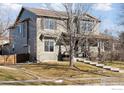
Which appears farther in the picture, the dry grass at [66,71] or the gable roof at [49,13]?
the gable roof at [49,13]

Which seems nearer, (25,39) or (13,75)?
(13,75)

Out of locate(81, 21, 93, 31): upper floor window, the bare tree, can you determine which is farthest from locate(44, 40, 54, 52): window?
locate(81, 21, 93, 31): upper floor window

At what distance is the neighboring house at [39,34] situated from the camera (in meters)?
14.1

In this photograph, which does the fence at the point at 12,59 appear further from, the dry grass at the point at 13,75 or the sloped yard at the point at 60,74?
the dry grass at the point at 13,75

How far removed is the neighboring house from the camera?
1415 centimetres

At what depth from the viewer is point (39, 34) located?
1488 centimetres

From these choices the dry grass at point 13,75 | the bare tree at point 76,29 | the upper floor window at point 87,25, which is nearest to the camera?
the dry grass at point 13,75

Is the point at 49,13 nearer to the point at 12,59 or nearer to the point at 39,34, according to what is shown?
the point at 39,34

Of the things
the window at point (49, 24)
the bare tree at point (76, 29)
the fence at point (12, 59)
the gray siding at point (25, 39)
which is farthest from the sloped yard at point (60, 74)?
the window at point (49, 24)

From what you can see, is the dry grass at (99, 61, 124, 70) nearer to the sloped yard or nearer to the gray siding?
the sloped yard

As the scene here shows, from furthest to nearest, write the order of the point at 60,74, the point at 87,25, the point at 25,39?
the point at 25,39 < the point at 87,25 < the point at 60,74

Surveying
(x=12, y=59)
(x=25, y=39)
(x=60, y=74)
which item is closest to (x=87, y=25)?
(x=60, y=74)

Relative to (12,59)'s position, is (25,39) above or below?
above
